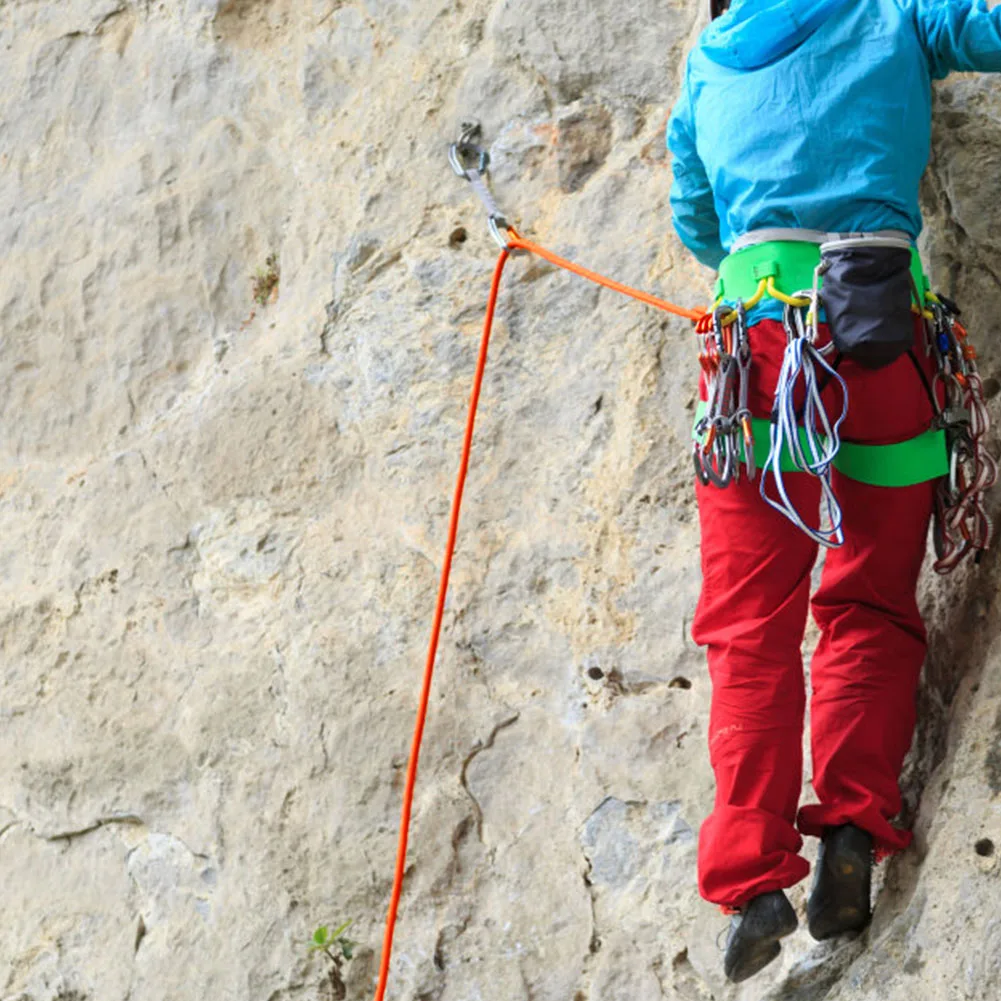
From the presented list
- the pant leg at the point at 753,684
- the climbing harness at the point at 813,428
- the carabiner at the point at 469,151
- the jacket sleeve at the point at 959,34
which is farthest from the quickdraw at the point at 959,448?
the carabiner at the point at 469,151

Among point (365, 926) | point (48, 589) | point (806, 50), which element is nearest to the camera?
point (806, 50)

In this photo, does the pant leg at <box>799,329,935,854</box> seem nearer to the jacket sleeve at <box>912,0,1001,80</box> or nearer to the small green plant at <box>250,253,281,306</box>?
the jacket sleeve at <box>912,0,1001,80</box>

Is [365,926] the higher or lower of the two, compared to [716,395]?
lower

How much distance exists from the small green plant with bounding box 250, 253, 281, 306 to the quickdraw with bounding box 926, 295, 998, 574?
1.91 meters

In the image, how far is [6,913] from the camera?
12.3ft

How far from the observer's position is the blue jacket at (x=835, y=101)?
8.33 ft

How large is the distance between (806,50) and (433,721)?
1.64 metres

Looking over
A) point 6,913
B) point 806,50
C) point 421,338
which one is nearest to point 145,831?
point 6,913

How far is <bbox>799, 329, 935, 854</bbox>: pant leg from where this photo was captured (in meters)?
2.58

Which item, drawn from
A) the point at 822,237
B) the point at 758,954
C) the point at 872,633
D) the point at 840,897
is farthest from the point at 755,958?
the point at 822,237

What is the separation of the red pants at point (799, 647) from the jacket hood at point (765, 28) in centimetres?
45

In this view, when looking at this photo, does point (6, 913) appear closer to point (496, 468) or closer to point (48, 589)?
point (48, 589)

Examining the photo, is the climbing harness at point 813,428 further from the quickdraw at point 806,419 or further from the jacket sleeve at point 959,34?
the jacket sleeve at point 959,34

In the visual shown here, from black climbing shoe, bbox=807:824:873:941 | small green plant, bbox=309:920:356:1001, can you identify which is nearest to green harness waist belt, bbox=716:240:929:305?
black climbing shoe, bbox=807:824:873:941
